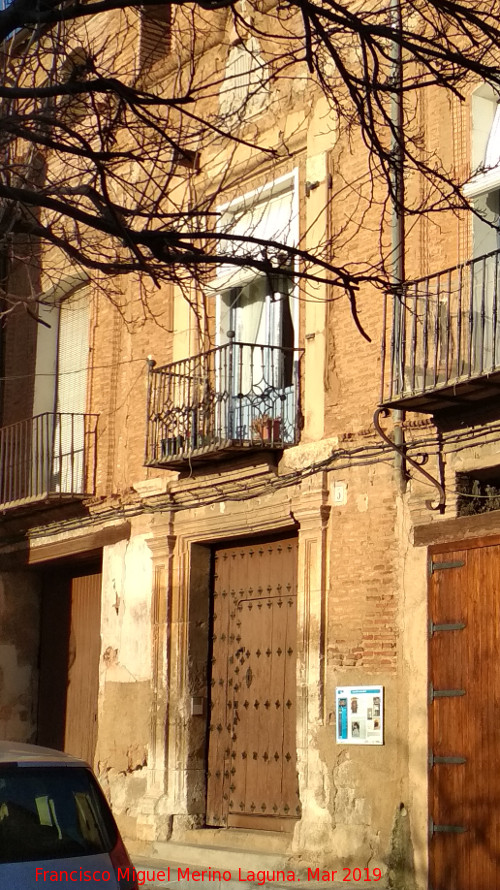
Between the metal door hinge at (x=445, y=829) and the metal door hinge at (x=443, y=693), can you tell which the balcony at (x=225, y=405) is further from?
the metal door hinge at (x=445, y=829)

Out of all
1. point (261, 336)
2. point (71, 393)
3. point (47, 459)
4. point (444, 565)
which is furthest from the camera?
point (71, 393)

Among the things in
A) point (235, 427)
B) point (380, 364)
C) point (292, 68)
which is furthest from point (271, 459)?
point (292, 68)

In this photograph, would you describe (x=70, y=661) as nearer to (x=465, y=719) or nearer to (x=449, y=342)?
(x=465, y=719)

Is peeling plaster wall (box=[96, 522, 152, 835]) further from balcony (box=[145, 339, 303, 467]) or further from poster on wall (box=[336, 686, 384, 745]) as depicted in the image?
poster on wall (box=[336, 686, 384, 745])

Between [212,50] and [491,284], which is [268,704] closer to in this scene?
[491,284]

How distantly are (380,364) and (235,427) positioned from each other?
6.18 ft

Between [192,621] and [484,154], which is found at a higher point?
[484,154]

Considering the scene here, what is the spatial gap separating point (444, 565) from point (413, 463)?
2.75 ft

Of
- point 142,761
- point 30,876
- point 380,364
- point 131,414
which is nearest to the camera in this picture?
point 30,876

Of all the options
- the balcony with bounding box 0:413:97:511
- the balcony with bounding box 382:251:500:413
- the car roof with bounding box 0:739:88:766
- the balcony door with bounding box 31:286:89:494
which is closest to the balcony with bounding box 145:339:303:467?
the balcony with bounding box 382:251:500:413

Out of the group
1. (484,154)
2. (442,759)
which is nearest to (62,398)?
(484,154)

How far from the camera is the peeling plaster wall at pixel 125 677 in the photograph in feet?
43.7

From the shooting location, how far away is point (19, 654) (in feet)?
54.5

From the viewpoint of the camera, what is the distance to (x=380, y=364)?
35.6ft
